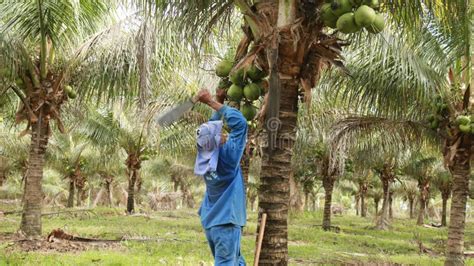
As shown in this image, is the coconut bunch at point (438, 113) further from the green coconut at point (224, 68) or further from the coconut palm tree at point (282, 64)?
the green coconut at point (224, 68)

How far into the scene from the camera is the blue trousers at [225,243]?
4055 mm

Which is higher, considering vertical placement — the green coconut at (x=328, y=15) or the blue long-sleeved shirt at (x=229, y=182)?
the green coconut at (x=328, y=15)

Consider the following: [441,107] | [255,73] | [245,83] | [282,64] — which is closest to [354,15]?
[282,64]

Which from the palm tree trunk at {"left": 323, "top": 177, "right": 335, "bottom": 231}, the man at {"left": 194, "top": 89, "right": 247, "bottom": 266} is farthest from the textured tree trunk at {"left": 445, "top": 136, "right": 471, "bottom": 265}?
the palm tree trunk at {"left": 323, "top": 177, "right": 335, "bottom": 231}

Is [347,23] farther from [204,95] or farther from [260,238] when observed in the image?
[260,238]

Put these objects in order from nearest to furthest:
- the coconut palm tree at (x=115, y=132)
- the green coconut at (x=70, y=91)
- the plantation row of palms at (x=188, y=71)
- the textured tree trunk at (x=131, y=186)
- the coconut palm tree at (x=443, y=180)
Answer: the plantation row of palms at (x=188, y=71) → the green coconut at (x=70, y=91) → the coconut palm tree at (x=115, y=132) → the textured tree trunk at (x=131, y=186) → the coconut palm tree at (x=443, y=180)

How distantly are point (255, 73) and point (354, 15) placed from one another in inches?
41.5

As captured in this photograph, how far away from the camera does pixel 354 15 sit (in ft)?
13.1

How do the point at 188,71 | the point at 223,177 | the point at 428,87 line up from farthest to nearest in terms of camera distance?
1. the point at 188,71
2. the point at 428,87
3. the point at 223,177

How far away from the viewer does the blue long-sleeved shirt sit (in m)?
4.11

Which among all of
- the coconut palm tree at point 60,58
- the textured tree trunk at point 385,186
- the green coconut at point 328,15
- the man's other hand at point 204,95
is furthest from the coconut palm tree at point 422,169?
the man's other hand at point 204,95

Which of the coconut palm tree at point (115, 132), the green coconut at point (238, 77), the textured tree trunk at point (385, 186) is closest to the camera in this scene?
the green coconut at point (238, 77)

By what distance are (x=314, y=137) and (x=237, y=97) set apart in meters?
10.2

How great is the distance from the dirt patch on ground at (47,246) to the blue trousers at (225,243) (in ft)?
17.7
